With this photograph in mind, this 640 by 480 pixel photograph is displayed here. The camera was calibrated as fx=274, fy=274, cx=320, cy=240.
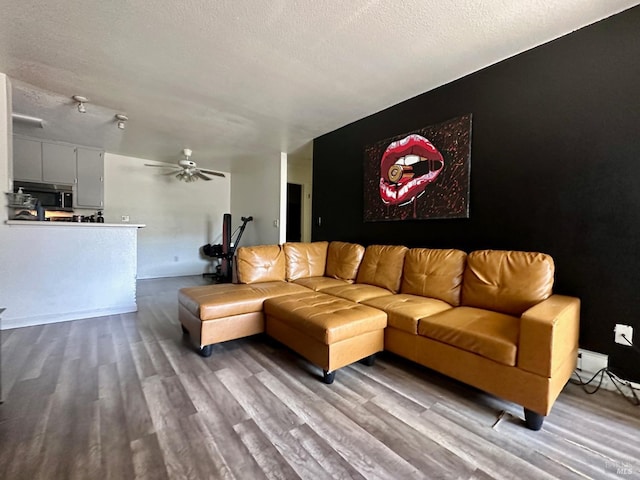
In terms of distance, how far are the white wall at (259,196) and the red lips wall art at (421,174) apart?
2174 mm

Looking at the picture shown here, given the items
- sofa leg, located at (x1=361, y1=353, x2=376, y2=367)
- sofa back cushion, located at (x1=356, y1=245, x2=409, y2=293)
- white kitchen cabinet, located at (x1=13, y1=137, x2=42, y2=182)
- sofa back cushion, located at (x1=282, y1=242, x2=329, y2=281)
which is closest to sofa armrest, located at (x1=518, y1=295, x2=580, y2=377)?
sofa leg, located at (x1=361, y1=353, x2=376, y2=367)

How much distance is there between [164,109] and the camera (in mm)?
3260

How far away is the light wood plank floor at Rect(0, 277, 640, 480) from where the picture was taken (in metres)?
1.19

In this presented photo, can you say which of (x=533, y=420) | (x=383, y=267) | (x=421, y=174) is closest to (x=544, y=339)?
(x=533, y=420)

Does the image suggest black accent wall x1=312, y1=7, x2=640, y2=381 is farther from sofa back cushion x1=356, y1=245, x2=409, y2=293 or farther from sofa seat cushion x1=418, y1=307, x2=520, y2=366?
sofa seat cushion x1=418, y1=307, x2=520, y2=366

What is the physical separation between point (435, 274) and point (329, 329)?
1.17 m

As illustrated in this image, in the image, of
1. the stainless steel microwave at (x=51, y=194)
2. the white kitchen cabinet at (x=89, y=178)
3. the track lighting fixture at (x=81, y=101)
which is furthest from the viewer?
the white kitchen cabinet at (x=89, y=178)

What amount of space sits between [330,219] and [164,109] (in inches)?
98.0

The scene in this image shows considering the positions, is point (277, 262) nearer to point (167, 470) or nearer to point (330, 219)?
point (330, 219)

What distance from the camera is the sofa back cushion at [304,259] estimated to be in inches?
129

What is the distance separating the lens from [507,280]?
1995mm

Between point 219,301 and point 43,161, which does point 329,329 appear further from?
point 43,161

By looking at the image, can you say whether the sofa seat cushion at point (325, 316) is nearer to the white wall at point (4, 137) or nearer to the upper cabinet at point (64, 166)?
the white wall at point (4, 137)

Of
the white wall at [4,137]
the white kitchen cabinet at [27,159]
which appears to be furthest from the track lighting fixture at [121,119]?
the white kitchen cabinet at [27,159]
